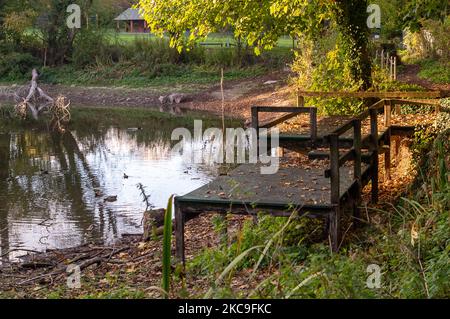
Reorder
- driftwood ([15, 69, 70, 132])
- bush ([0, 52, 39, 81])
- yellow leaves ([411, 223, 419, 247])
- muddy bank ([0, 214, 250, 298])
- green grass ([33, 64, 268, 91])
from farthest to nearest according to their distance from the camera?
1. bush ([0, 52, 39, 81])
2. green grass ([33, 64, 268, 91])
3. driftwood ([15, 69, 70, 132])
4. muddy bank ([0, 214, 250, 298])
5. yellow leaves ([411, 223, 419, 247])

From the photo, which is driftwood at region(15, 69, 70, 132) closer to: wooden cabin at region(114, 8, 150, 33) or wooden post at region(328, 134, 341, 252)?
wooden post at region(328, 134, 341, 252)

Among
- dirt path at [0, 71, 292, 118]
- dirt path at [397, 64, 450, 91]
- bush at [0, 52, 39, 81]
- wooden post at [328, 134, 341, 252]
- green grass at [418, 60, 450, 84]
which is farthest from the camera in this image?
bush at [0, 52, 39, 81]

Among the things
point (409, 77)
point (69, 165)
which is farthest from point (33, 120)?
point (409, 77)

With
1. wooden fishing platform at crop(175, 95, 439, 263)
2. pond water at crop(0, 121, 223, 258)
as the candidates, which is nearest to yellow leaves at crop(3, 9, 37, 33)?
pond water at crop(0, 121, 223, 258)

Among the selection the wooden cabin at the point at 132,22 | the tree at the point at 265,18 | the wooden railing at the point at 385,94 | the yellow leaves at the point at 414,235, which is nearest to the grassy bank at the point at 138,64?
the wooden cabin at the point at 132,22

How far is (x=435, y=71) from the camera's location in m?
30.2

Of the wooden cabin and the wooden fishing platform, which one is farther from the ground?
the wooden cabin

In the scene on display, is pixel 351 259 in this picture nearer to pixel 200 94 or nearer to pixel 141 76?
pixel 200 94

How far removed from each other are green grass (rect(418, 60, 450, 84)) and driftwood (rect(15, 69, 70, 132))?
1382 cm

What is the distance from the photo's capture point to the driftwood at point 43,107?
3290 cm

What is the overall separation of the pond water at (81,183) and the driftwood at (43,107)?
15.3 feet

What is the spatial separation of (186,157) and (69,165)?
313cm

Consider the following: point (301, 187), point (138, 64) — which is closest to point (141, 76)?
point (138, 64)

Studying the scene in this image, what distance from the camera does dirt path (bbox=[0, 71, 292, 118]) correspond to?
34.8m
